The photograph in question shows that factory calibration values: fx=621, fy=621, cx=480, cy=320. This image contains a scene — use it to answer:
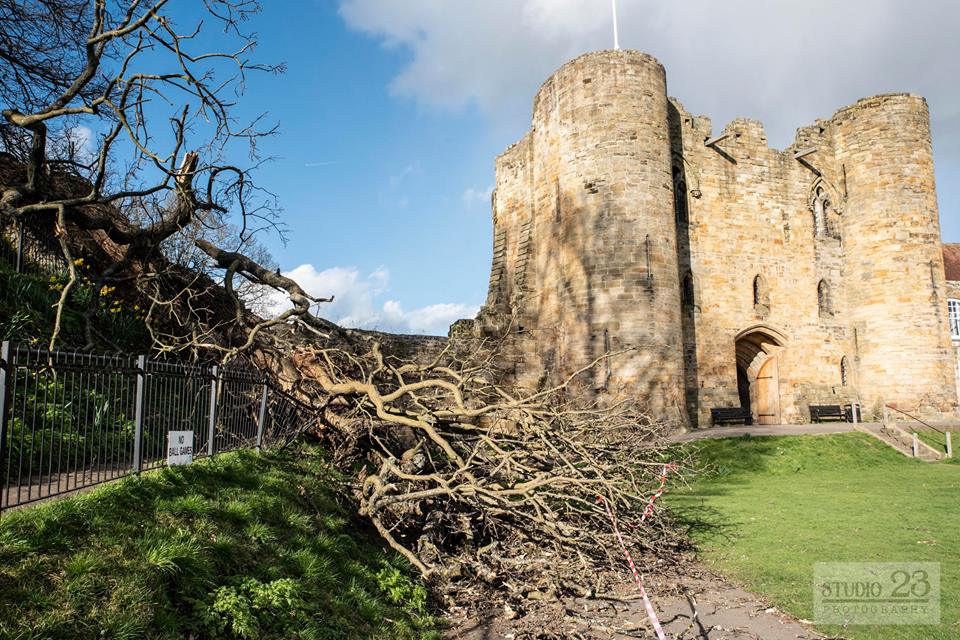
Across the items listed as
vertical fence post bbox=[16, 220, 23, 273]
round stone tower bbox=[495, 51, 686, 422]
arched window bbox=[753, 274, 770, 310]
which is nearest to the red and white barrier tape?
vertical fence post bbox=[16, 220, 23, 273]

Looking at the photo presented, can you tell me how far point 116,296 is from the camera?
423 inches

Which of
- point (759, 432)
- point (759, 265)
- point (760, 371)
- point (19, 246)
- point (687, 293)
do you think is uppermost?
point (759, 265)

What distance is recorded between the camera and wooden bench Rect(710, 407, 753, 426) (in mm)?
18000

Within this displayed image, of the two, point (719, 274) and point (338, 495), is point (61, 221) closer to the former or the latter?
point (338, 495)

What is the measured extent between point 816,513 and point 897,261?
15316 mm

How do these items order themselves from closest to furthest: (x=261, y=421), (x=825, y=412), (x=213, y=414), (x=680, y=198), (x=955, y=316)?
(x=213, y=414) < (x=261, y=421) < (x=825, y=412) < (x=680, y=198) < (x=955, y=316)

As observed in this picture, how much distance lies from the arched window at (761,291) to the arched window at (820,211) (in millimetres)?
2863

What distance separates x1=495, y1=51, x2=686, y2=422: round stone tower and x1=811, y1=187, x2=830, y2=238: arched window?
279 inches

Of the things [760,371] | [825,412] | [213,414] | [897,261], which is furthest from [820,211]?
[213,414]

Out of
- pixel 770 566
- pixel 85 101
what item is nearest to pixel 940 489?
pixel 770 566

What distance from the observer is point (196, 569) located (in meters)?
4.19

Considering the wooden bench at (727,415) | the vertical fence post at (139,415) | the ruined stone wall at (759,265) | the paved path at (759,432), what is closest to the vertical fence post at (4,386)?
the vertical fence post at (139,415)

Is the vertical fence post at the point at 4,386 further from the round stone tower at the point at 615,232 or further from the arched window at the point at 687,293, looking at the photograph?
the arched window at the point at 687,293

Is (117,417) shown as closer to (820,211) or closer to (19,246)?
(19,246)
